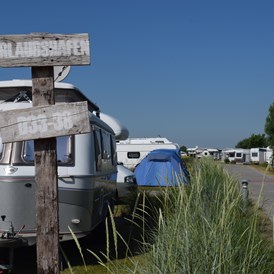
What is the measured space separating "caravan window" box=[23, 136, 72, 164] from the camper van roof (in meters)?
0.86

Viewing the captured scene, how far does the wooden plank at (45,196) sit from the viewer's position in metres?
3.58

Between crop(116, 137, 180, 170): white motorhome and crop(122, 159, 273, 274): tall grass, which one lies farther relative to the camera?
crop(116, 137, 180, 170): white motorhome

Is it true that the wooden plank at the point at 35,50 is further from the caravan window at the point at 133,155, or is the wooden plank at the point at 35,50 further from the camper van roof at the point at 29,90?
Answer: the caravan window at the point at 133,155

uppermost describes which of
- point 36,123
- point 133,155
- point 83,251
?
point 36,123

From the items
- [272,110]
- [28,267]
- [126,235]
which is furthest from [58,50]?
[272,110]

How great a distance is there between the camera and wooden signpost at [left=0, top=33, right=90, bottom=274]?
139 inches

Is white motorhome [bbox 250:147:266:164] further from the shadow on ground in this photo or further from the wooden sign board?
the wooden sign board

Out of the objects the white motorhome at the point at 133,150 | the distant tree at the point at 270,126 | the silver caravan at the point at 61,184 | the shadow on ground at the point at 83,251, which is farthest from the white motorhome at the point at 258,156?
the silver caravan at the point at 61,184

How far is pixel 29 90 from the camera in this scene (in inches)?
289

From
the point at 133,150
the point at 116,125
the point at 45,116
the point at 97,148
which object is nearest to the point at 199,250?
the point at 45,116

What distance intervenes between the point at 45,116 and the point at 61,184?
281cm

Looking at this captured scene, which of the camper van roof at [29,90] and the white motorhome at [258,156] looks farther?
the white motorhome at [258,156]

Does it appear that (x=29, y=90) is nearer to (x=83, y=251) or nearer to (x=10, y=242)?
(x=10, y=242)

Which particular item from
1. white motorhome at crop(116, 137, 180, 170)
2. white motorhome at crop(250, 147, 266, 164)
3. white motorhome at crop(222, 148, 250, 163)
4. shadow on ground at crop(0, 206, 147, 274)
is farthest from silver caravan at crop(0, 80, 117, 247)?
white motorhome at crop(222, 148, 250, 163)
